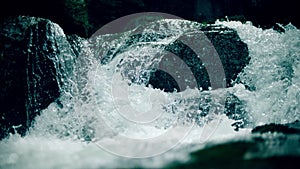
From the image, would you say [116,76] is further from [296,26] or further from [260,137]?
[296,26]

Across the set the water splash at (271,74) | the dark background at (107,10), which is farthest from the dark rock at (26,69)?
the water splash at (271,74)

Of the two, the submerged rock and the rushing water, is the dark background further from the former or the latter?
the rushing water

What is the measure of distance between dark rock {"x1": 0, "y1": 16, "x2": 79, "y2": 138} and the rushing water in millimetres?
293

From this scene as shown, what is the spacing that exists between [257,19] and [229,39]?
66.9 inches

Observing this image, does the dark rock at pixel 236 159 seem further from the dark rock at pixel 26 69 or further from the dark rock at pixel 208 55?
the dark rock at pixel 26 69

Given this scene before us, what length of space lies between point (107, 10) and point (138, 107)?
420cm

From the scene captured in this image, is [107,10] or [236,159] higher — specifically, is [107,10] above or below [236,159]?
above

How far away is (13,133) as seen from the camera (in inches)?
276

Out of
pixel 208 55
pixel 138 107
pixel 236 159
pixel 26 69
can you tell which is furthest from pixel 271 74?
pixel 26 69

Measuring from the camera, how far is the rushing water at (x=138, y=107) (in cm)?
508

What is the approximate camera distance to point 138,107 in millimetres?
6762

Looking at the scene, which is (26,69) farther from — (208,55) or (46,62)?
(208,55)

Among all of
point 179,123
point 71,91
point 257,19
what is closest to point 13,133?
point 71,91

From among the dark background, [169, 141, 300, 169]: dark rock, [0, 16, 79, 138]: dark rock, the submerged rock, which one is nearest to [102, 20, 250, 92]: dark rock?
the submerged rock
